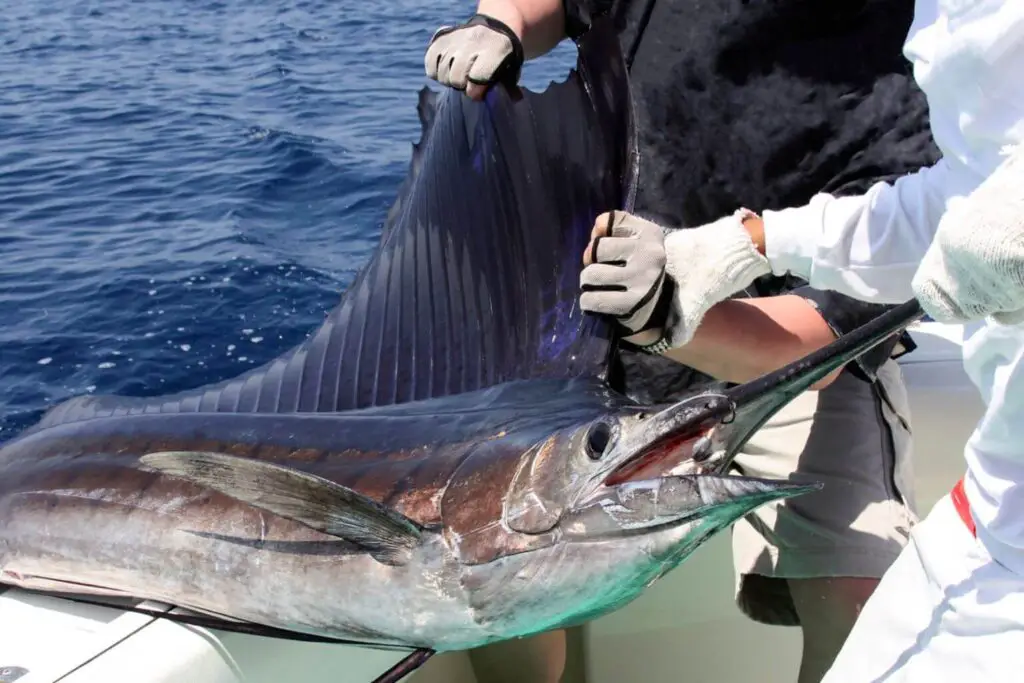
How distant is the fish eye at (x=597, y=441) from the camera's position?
126 centimetres

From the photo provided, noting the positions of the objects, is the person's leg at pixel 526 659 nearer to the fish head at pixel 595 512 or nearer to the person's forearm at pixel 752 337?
the person's forearm at pixel 752 337

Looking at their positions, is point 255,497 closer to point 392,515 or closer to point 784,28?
point 392,515

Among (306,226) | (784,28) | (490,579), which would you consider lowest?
(306,226)

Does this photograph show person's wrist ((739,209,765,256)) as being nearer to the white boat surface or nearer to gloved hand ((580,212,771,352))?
gloved hand ((580,212,771,352))

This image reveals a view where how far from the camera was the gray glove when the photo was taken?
58.6 inches

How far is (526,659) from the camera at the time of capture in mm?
2232

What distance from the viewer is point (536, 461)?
51.6 inches

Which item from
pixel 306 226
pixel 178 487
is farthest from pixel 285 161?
pixel 178 487

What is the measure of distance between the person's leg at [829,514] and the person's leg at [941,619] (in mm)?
479

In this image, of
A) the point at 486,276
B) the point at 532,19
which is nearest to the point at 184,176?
the point at 532,19

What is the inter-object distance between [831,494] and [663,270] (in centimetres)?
72

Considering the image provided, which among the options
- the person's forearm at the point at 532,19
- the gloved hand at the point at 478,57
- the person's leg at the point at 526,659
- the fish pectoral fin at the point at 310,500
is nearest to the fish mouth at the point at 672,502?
the fish pectoral fin at the point at 310,500

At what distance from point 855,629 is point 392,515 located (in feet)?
2.17

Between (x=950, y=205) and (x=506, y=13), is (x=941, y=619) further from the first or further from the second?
(x=506, y=13)
